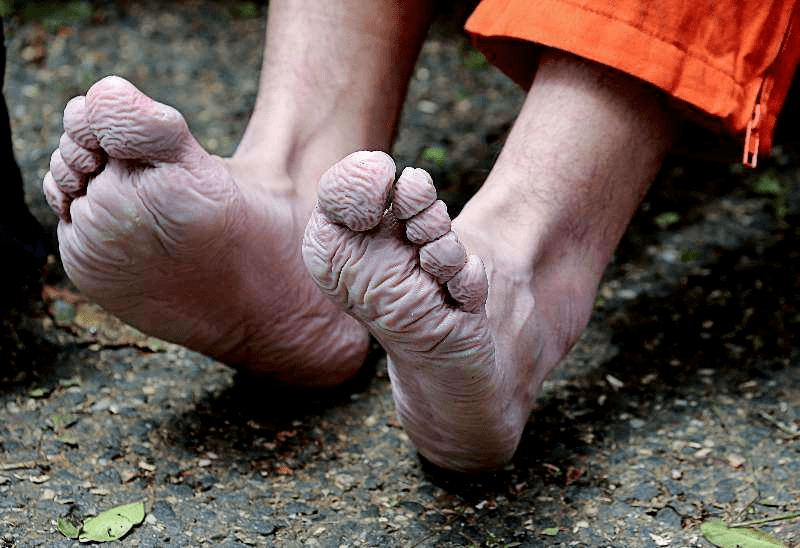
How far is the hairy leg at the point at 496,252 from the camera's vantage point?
0.80m

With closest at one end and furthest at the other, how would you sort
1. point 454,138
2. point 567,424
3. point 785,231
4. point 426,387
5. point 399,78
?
point 426,387, point 567,424, point 399,78, point 785,231, point 454,138

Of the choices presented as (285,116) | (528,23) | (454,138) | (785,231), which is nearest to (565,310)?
(528,23)

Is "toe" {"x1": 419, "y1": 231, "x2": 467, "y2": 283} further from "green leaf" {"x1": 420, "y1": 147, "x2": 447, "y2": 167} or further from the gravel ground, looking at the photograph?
"green leaf" {"x1": 420, "y1": 147, "x2": 447, "y2": 167}

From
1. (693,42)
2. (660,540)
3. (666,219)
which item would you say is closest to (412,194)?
(693,42)

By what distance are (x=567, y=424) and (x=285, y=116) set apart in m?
0.46

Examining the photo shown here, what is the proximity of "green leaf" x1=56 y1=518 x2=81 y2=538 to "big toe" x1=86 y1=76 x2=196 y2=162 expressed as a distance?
1.15ft

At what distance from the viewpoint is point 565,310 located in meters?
1.04

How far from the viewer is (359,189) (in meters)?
0.77

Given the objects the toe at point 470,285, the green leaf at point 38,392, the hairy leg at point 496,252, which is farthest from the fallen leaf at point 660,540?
the green leaf at point 38,392

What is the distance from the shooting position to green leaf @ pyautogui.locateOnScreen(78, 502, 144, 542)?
3.14 feet

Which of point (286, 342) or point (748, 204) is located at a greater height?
point (748, 204)

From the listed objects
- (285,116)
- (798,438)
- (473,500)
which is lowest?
(473,500)

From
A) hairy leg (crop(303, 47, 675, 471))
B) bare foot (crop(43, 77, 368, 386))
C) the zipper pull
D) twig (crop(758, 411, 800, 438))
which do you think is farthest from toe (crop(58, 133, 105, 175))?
twig (crop(758, 411, 800, 438))

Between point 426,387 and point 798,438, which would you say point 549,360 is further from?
point 798,438
